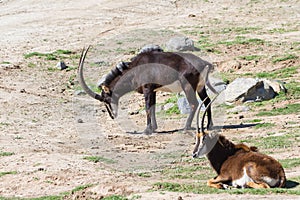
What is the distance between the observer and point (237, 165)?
10320 mm

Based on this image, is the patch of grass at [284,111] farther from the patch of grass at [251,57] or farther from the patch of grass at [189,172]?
the patch of grass at [251,57]

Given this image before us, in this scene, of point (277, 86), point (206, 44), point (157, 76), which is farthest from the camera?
point (206, 44)

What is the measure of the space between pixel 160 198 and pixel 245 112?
7670mm

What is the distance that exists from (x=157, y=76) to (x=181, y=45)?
864cm

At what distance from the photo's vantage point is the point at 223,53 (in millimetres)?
23516

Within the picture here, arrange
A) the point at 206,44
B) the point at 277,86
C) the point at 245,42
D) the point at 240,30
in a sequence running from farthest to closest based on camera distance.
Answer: the point at 240,30 < the point at 206,44 < the point at 245,42 < the point at 277,86

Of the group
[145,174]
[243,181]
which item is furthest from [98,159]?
[243,181]

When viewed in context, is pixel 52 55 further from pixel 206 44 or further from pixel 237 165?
pixel 237 165

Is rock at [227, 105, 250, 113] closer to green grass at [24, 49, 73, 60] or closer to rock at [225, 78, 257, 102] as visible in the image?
rock at [225, 78, 257, 102]

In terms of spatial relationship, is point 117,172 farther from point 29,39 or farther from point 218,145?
point 29,39

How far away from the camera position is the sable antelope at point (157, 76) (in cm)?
1538

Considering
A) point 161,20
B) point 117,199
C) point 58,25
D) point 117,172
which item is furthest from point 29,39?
point 117,199

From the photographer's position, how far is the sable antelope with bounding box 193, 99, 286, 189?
994 cm

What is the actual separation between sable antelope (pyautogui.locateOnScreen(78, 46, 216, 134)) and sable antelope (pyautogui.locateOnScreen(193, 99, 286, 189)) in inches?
169
